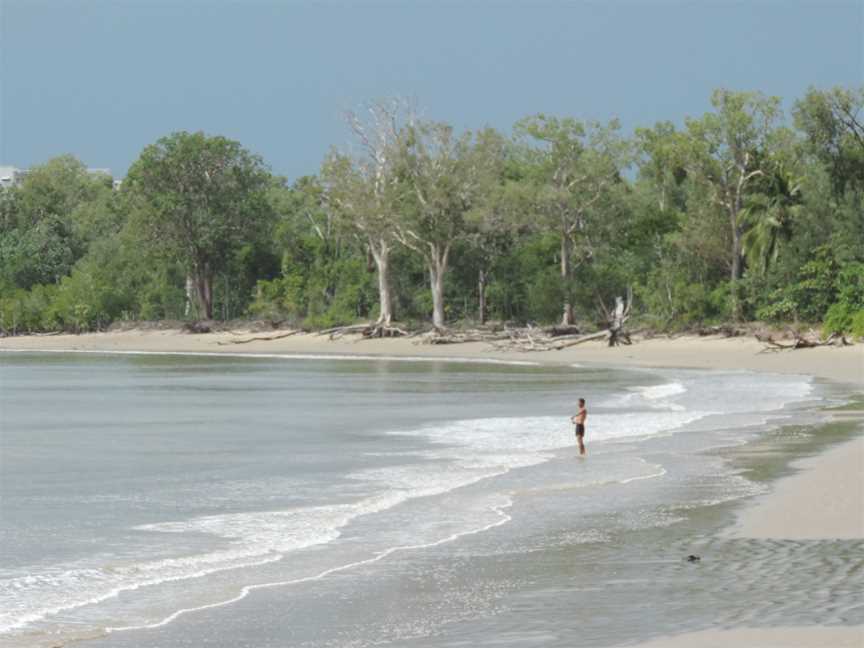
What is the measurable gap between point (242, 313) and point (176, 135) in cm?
1159

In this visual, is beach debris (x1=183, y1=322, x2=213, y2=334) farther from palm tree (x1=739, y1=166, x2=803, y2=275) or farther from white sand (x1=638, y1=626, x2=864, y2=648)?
white sand (x1=638, y1=626, x2=864, y2=648)

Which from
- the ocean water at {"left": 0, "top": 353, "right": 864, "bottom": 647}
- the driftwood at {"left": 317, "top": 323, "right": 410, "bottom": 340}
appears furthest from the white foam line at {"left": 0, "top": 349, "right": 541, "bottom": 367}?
the ocean water at {"left": 0, "top": 353, "right": 864, "bottom": 647}

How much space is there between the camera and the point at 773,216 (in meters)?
53.8

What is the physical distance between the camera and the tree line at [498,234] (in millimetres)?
52031

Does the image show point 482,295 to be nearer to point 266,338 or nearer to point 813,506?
point 266,338

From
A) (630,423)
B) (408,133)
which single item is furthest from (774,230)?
(630,423)

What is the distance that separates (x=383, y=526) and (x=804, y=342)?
3615 centimetres

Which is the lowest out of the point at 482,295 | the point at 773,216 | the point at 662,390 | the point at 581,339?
the point at 662,390

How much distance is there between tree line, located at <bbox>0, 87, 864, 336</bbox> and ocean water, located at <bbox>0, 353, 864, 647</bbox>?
78.1 ft

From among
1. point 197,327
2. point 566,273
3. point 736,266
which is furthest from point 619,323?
point 197,327

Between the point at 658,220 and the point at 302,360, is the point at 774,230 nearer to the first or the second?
the point at 658,220

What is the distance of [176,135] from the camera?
247 ft

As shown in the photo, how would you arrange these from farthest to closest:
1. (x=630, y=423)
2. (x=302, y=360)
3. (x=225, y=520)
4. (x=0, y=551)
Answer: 1. (x=302, y=360)
2. (x=630, y=423)
3. (x=225, y=520)
4. (x=0, y=551)

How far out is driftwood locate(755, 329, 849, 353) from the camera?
154ft
